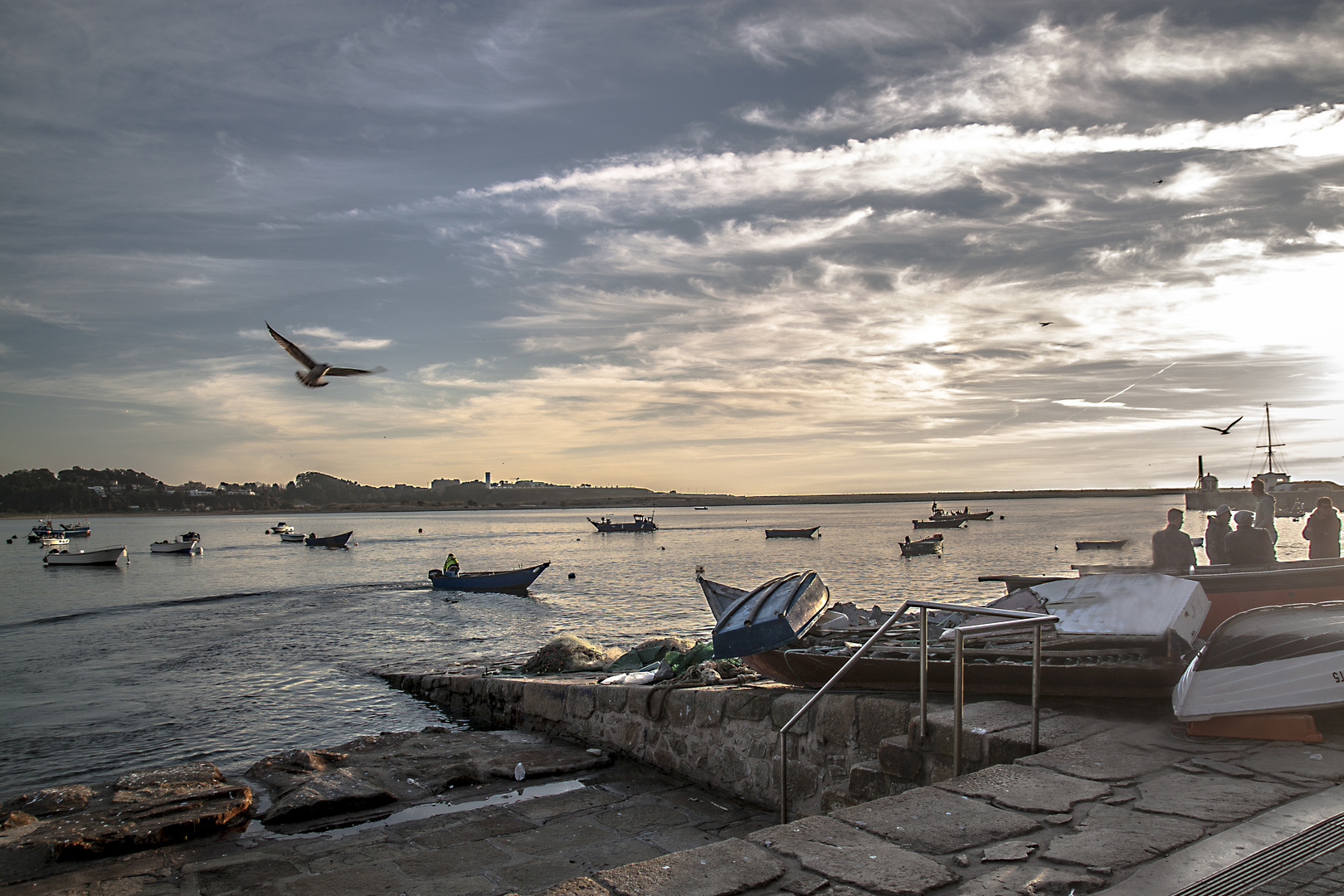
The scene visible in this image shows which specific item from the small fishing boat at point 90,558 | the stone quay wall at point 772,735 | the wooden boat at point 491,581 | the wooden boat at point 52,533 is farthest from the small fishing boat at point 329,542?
the stone quay wall at point 772,735

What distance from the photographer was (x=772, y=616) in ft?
23.9

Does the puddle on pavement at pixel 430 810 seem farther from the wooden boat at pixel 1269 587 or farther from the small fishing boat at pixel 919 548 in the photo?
the small fishing boat at pixel 919 548

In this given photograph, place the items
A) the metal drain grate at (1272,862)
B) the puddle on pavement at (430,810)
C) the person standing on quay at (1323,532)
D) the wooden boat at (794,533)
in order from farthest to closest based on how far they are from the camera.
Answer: the wooden boat at (794,533) → the person standing on quay at (1323,532) → the puddle on pavement at (430,810) → the metal drain grate at (1272,862)

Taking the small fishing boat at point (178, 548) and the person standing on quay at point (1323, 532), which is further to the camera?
the small fishing boat at point (178, 548)

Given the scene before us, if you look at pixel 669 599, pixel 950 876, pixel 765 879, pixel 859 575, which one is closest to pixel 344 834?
pixel 765 879

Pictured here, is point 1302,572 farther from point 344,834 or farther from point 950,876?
point 344,834

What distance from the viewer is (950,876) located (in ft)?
9.27

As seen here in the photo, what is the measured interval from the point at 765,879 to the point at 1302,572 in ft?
25.6

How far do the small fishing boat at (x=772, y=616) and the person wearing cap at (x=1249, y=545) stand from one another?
5224 mm

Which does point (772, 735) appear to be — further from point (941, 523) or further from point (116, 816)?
point (941, 523)

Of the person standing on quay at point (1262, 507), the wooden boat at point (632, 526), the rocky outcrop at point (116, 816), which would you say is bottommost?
the wooden boat at point (632, 526)

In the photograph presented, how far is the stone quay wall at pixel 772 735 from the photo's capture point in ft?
15.4

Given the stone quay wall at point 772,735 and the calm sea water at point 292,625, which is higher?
the stone quay wall at point 772,735

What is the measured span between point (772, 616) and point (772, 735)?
3.73 feet
